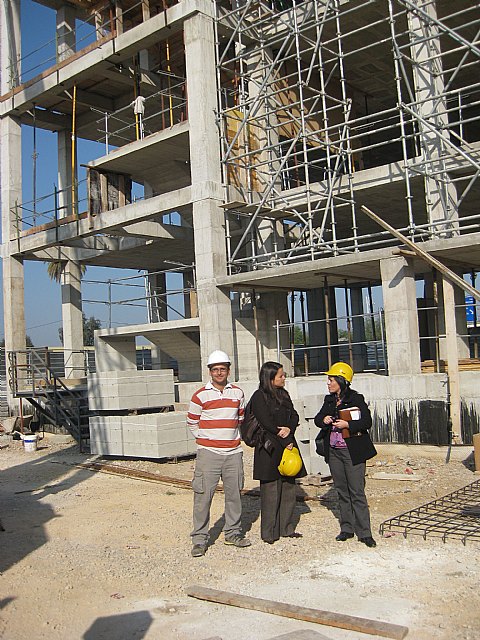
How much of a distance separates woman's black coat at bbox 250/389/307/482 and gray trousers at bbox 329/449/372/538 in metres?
0.43

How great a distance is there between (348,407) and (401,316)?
765 centimetres

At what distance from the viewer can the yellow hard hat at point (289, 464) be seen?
669 centimetres

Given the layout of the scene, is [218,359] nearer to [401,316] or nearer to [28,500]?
[28,500]

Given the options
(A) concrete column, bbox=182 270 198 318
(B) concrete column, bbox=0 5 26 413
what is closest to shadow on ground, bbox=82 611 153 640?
(A) concrete column, bbox=182 270 198 318

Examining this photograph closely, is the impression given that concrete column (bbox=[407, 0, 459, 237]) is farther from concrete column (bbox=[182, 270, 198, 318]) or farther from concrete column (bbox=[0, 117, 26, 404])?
concrete column (bbox=[0, 117, 26, 404])

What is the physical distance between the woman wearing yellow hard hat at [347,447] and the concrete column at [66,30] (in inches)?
793

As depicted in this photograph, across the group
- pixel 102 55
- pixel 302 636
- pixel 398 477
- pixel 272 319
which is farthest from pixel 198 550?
pixel 102 55

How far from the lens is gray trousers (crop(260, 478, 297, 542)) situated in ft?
22.0

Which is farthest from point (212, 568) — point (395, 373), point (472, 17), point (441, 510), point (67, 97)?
point (67, 97)

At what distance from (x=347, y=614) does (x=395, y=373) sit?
9495mm

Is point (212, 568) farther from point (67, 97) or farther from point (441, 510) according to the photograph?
point (67, 97)

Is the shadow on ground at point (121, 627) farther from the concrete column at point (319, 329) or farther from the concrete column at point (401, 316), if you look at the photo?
the concrete column at point (319, 329)

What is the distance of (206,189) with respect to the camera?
A: 1770cm

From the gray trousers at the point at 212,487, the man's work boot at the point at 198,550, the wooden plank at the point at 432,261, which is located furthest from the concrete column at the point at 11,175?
the man's work boot at the point at 198,550
